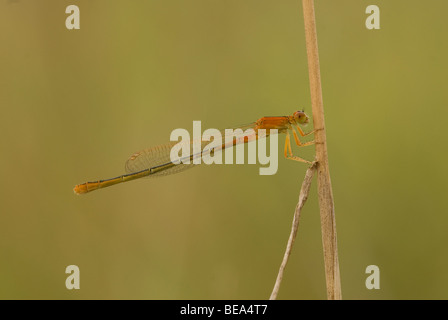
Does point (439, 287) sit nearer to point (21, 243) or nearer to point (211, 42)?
point (211, 42)

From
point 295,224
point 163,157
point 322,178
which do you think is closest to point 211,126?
point 163,157

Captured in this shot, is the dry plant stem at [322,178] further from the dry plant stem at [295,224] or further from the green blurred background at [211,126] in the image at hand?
the green blurred background at [211,126]

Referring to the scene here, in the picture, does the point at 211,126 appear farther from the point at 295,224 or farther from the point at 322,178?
the point at 295,224

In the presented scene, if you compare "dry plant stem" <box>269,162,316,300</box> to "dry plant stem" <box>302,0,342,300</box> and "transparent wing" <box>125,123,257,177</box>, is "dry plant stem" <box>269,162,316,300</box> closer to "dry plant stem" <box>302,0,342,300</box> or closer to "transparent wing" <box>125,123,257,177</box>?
"dry plant stem" <box>302,0,342,300</box>

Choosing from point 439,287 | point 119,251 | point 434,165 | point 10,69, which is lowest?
point 439,287

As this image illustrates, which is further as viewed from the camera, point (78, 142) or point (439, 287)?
→ point (78, 142)

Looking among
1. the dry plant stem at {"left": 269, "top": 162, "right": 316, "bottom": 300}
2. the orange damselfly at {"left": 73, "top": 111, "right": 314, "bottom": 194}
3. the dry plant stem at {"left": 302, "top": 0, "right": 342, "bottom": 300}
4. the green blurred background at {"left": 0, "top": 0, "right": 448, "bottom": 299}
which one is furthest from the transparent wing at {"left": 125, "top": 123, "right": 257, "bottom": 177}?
the dry plant stem at {"left": 269, "top": 162, "right": 316, "bottom": 300}

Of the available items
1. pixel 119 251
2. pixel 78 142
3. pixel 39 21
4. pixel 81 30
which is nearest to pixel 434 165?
pixel 119 251

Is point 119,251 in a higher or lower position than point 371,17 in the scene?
lower
